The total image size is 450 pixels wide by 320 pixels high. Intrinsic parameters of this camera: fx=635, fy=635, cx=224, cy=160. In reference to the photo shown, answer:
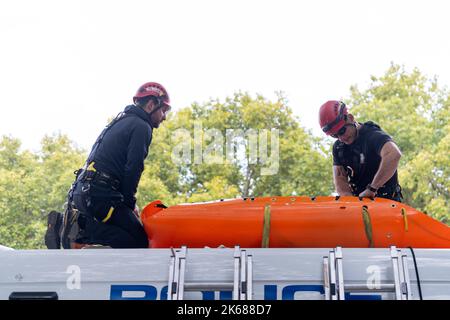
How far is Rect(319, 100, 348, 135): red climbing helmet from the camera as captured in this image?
6660mm

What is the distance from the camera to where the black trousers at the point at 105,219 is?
4.94 meters

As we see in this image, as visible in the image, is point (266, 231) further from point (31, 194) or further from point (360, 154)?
point (31, 194)

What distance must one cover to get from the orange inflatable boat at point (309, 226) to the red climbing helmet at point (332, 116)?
7.57 feet

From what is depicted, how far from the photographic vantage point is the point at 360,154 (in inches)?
267

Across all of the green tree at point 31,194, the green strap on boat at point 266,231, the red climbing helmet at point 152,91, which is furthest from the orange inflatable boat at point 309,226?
the green tree at point 31,194

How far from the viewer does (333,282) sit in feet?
12.0

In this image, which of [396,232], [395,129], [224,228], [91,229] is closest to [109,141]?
[91,229]

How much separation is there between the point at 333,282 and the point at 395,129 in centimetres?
2538

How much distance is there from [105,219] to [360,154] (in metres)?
3.00

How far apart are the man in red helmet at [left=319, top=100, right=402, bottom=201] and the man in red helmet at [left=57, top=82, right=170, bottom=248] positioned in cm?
217

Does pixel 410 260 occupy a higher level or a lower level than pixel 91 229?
lower
